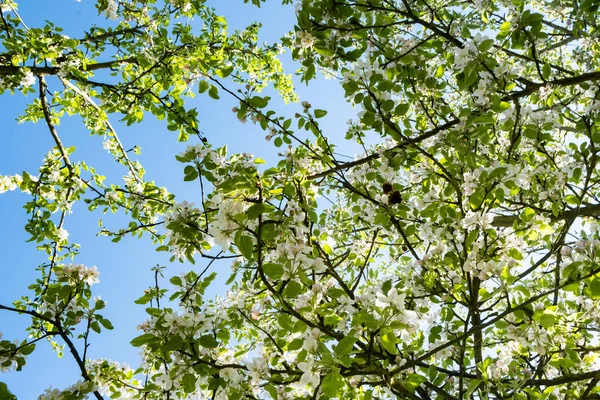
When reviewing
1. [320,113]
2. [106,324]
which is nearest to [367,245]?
[320,113]

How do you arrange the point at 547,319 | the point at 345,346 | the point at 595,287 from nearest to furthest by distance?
the point at 345,346
the point at 595,287
the point at 547,319

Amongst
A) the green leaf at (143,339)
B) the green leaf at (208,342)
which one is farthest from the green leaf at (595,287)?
the green leaf at (143,339)

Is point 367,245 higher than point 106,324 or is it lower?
higher

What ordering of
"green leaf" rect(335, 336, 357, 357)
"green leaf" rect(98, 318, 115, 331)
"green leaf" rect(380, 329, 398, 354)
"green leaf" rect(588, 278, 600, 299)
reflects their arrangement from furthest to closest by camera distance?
"green leaf" rect(98, 318, 115, 331), "green leaf" rect(588, 278, 600, 299), "green leaf" rect(380, 329, 398, 354), "green leaf" rect(335, 336, 357, 357)

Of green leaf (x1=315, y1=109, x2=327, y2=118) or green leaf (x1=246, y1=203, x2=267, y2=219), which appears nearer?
green leaf (x1=246, y1=203, x2=267, y2=219)

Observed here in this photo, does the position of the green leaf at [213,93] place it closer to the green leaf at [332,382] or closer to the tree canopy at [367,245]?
the tree canopy at [367,245]

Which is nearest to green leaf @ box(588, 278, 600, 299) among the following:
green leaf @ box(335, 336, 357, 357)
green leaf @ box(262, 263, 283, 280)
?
green leaf @ box(335, 336, 357, 357)

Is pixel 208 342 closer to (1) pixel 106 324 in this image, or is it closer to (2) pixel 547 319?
(1) pixel 106 324

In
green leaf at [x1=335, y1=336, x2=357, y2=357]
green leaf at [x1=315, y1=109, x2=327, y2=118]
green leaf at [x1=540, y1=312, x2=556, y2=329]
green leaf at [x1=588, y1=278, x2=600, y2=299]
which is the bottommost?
green leaf at [x1=335, y1=336, x2=357, y2=357]

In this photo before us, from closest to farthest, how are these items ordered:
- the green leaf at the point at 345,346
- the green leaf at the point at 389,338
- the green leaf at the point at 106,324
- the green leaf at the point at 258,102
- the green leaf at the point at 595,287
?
the green leaf at the point at 345,346 < the green leaf at the point at 389,338 < the green leaf at the point at 595,287 < the green leaf at the point at 106,324 < the green leaf at the point at 258,102

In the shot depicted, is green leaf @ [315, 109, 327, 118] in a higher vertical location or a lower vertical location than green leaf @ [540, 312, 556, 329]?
higher

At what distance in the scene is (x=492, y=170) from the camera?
1997 mm

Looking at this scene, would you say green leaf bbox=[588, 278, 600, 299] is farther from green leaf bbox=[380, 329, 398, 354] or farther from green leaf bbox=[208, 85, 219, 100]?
green leaf bbox=[208, 85, 219, 100]

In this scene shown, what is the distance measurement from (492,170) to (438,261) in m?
0.71
